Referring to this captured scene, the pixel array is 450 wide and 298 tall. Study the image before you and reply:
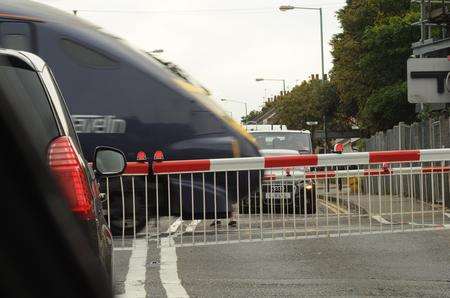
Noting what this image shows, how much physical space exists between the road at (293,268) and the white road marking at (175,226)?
9 centimetres

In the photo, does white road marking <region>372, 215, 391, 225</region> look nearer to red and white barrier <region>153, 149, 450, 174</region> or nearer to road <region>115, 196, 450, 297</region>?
road <region>115, 196, 450, 297</region>

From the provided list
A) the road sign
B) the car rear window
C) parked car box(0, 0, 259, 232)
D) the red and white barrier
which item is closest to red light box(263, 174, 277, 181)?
the red and white barrier

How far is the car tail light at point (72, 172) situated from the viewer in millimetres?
2668

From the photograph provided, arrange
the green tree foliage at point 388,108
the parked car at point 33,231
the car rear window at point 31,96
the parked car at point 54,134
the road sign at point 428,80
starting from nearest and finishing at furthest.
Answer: the parked car at point 33,231
the car rear window at point 31,96
the parked car at point 54,134
the road sign at point 428,80
the green tree foliage at point 388,108

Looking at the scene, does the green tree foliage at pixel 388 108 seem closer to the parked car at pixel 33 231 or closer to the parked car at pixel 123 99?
the parked car at pixel 123 99

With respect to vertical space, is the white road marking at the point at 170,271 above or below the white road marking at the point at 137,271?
below

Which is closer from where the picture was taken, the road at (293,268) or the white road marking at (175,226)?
the road at (293,268)

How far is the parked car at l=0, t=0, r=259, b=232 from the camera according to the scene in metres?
9.25

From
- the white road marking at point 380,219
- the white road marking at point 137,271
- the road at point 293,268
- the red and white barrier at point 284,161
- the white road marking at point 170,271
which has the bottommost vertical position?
the road at point 293,268

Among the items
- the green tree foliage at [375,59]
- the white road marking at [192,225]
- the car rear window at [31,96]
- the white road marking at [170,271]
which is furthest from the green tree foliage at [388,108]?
the car rear window at [31,96]

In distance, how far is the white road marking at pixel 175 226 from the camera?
24.9 feet

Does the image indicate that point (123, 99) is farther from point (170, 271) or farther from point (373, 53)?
point (373, 53)

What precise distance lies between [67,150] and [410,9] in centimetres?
4130

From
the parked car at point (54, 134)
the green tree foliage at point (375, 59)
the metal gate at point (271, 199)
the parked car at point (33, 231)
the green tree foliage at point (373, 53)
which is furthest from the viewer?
the green tree foliage at point (373, 53)
